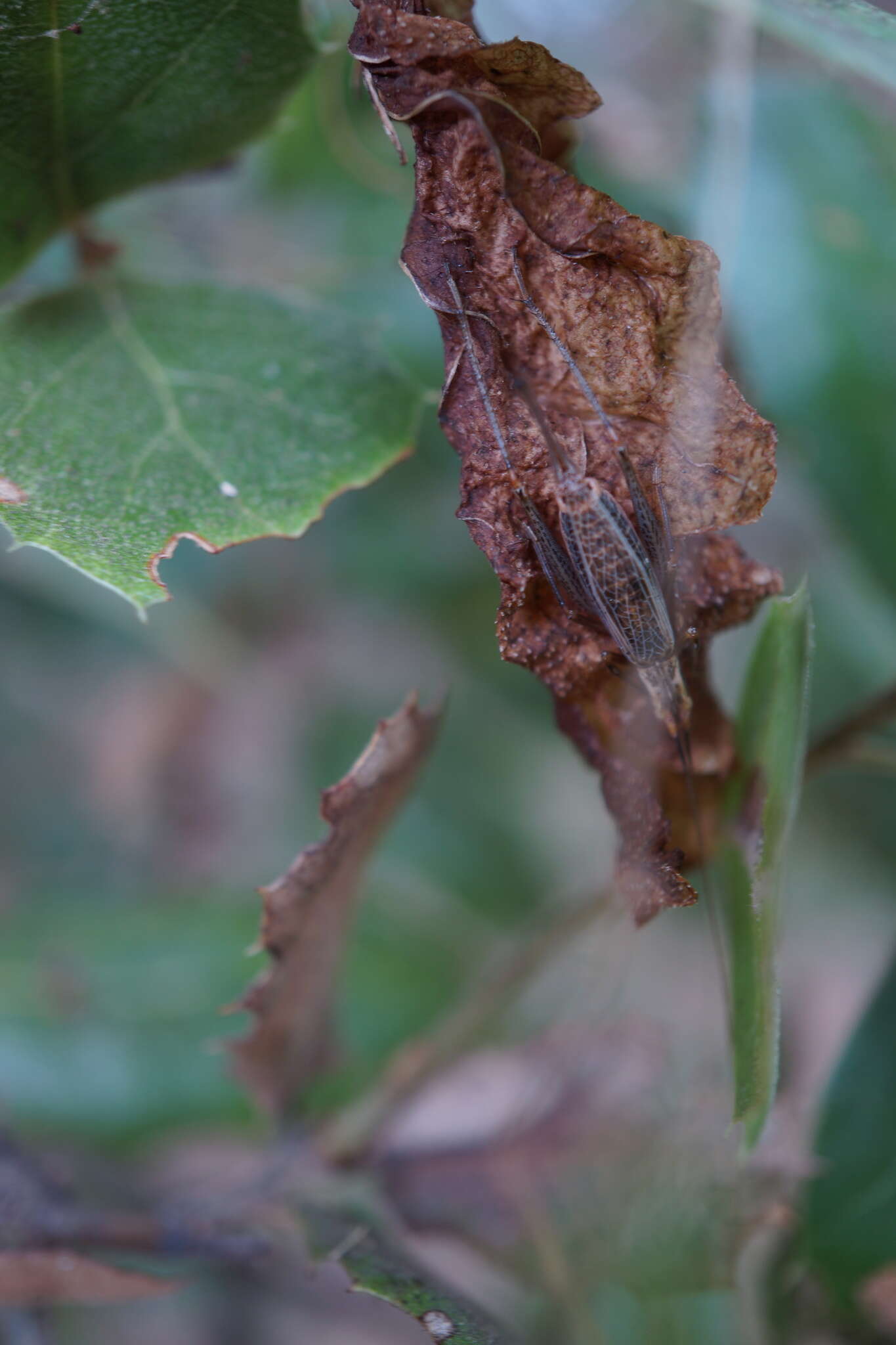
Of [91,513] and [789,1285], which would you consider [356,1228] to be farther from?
[91,513]

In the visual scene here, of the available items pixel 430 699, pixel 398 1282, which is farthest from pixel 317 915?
pixel 430 699

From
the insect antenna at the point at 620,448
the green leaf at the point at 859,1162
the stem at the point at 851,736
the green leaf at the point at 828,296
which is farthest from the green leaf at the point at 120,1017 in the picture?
the green leaf at the point at 828,296

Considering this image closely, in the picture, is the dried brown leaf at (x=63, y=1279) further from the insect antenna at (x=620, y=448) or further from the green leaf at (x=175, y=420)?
the insect antenna at (x=620, y=448)

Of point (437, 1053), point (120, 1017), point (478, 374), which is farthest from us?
point (120, 1017)

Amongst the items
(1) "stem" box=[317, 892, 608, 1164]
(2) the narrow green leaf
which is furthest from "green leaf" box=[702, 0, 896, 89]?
(2) the narrow green leaf

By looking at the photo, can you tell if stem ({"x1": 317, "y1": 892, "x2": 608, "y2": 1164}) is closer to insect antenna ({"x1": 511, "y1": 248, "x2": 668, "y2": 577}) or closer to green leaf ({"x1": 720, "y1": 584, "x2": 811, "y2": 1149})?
green leaf ({"x1": 720, "y1": 584, "x2": 811, "y2": 1149})

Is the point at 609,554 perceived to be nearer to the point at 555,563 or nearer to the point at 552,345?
the point at 555,563
